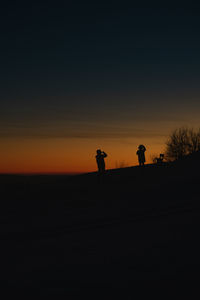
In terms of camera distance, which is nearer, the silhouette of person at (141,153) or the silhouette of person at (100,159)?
the silhouette of person at (100,159)

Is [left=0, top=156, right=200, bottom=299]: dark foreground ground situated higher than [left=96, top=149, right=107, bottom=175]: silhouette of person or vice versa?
[left=96, top=149, right=107, bottom=175]: silhouette of person

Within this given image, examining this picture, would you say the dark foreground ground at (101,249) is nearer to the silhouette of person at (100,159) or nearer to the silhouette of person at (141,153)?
the silhouette of person at (100,159)

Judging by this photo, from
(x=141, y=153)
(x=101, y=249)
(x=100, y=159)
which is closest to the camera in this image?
(x=101, y=249)

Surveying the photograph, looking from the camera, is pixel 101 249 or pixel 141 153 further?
pixel 141 153

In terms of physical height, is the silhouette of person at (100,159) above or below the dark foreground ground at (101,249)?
above

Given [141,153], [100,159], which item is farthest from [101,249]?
[141,153]

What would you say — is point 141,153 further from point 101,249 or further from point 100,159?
point 101,249

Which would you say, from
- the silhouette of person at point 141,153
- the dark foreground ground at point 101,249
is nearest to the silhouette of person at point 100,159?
the silhouette of person at point 141,153

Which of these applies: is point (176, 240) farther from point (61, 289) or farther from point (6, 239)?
point (6, 239)

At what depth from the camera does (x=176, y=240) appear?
17.0 ft

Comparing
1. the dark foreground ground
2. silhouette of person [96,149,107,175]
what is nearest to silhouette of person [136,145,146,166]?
silhouette of person [96,149,107,175]


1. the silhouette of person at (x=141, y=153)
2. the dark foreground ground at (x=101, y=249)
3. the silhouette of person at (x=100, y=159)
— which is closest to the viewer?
the dark foreground ground at (x=101, y=249)

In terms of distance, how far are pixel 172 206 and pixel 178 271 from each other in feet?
17.6

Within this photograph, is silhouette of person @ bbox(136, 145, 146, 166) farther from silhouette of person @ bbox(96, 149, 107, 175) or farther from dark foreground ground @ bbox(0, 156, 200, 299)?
dark foreground ground @ bbox(0, 156, 200, 299)
